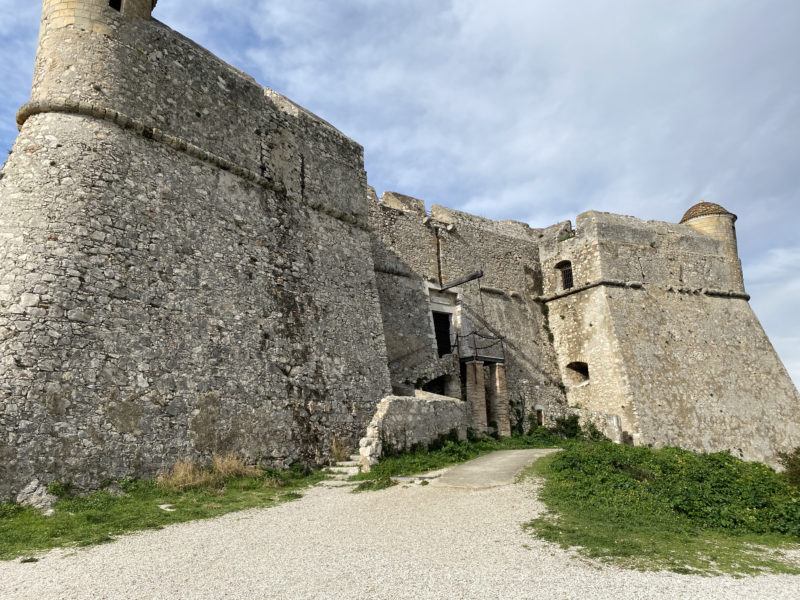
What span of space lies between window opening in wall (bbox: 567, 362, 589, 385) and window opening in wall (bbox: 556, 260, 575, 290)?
9.45 ft

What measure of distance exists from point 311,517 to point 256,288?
520 cm

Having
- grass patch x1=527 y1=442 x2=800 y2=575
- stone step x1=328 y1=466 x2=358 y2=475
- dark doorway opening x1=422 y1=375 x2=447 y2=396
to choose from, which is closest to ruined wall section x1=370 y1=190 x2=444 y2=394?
dark doorway opening x1=422 y1=375 x2=447 y2=396

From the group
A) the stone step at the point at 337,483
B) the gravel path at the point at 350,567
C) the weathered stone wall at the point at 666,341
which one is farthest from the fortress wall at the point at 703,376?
the gravel path at the point at 350,567

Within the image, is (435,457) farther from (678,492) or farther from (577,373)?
(577,373)

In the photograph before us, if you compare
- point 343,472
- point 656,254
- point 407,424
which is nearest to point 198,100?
point 407,424

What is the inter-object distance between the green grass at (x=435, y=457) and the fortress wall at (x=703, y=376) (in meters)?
5.33

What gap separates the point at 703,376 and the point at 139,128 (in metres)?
18.7

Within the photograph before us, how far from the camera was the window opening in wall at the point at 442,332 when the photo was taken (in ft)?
59.5

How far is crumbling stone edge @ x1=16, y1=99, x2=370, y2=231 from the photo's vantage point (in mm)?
9672

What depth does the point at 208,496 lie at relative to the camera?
8359 mm

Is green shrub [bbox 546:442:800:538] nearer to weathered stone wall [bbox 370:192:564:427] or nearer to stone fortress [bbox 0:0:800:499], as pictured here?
stone fortress [bbox 0:0:800:499]

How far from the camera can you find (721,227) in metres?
23.3

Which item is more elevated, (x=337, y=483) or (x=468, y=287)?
(x=468, y=287)

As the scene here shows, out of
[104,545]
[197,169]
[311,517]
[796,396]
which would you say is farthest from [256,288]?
[796,396]
